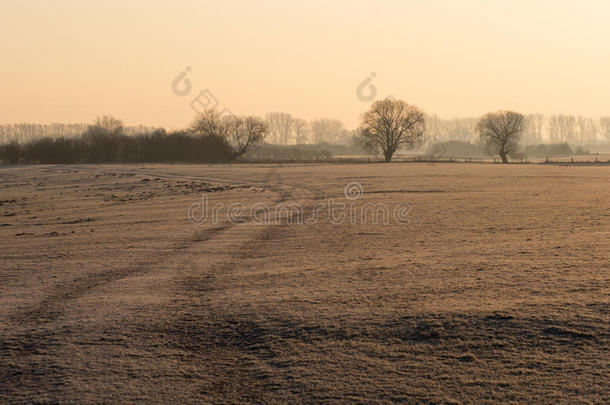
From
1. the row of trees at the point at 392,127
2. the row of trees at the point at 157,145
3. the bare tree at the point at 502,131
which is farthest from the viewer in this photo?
the bare tree at the point at 502,131

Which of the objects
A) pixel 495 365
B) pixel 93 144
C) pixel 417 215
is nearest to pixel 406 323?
pixel 495 365

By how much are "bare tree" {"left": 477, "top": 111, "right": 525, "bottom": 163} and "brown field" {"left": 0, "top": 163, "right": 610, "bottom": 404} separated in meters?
90.0

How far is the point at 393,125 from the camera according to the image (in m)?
95.1

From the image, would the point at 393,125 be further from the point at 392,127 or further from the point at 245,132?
the point at 245,132

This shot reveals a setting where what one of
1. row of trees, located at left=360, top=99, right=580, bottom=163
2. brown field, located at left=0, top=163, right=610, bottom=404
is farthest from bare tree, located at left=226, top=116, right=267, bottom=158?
brown field, located at left=0, top=163, right=610, bottom=404

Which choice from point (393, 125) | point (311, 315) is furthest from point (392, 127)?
point (311, 315)

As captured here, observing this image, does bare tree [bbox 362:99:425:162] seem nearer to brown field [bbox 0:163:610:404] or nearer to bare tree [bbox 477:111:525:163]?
bare tree [bbox 477:111:525:163]

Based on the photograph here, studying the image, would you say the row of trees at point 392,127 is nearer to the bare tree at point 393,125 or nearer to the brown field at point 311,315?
the bare tree at point 393,125

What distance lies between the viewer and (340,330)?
721 centimetres

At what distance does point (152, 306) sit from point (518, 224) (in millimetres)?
11341

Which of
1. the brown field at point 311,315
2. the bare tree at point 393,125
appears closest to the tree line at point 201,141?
the bare tree at point 393,125

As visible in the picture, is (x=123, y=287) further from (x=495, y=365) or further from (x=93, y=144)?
(x=93, y=144)

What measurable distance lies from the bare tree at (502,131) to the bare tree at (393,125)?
14.9 meters

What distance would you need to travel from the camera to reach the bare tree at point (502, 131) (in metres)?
100
